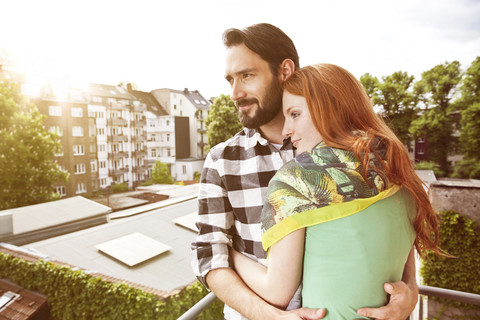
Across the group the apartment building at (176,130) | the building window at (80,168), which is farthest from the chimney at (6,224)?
the apartment building at (176,130)

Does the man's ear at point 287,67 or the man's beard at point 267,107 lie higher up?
the man's ear at point 287,67

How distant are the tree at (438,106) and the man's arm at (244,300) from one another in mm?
28732

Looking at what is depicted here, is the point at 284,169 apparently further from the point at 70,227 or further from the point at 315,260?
the point at 70,227

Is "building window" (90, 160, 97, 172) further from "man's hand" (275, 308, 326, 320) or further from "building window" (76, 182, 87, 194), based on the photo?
"man's hand" (275, 308, 326, 320)

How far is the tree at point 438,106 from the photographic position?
80.8 feet

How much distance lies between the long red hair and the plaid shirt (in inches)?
18.4

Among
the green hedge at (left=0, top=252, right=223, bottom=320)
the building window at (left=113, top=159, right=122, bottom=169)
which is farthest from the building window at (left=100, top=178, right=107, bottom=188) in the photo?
the green hedge at (left=0, top=252, right=223, bottom=320)

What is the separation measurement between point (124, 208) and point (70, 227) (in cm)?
1576

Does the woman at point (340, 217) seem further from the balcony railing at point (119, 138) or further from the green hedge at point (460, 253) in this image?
the balcony railing at point (119, 138)

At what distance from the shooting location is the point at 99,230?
1071 centimetres

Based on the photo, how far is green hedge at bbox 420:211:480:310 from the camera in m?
6.37

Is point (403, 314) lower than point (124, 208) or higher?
higher

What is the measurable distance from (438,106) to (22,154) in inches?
1254

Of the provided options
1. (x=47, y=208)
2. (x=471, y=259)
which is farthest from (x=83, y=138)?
(x=471, y=259)
